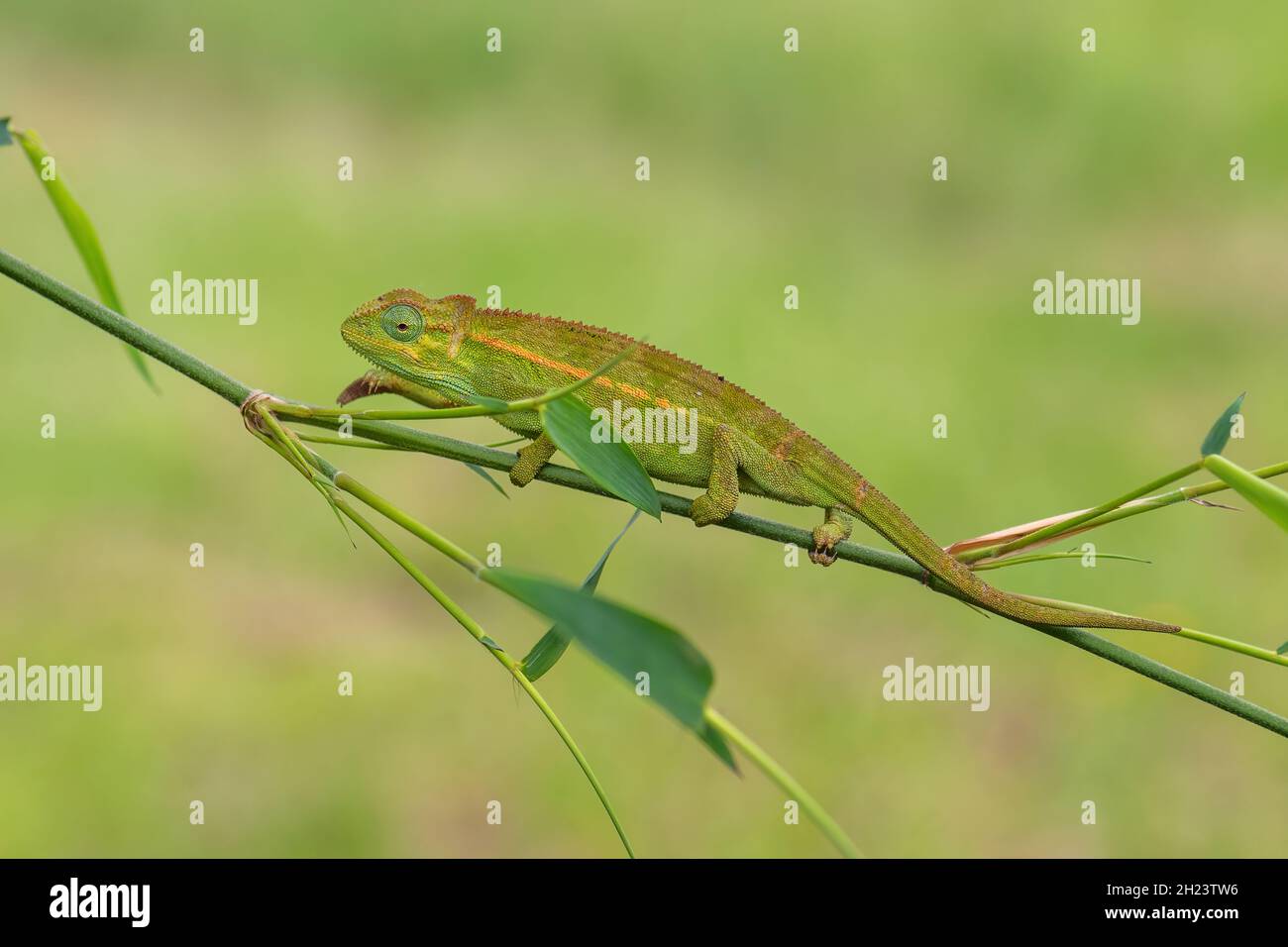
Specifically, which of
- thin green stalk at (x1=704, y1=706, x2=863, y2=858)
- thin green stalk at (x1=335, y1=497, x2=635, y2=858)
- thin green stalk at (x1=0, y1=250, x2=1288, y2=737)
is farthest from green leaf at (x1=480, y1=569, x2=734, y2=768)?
thin green stalk at (x1=0, y1=250, x2=1288, y2=737)

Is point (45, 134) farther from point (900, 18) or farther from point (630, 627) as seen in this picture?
point (630, 627)

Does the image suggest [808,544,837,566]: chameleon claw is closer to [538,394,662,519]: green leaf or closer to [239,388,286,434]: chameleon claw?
[538,394,662,519]: green leaf

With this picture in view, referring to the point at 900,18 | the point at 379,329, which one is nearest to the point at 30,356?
the point at 379,329

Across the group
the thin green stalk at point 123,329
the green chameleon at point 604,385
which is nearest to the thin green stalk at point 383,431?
the thin green stalk at point 123,329

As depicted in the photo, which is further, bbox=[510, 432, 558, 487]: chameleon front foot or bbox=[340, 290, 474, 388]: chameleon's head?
bbox=[340, 290, 474, 388]: chameleon's head

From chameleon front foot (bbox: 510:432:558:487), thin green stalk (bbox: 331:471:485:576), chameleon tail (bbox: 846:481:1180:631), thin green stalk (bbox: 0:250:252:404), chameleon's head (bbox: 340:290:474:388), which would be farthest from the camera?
chameleon's head (bbox: 340:290:474:388)

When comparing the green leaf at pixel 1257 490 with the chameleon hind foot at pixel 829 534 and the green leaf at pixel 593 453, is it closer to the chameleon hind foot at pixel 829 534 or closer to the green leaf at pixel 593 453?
the green leaf at pixel 593 453
